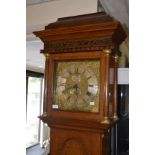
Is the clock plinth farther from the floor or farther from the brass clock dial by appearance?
the floor

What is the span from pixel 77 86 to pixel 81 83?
0.03 metres

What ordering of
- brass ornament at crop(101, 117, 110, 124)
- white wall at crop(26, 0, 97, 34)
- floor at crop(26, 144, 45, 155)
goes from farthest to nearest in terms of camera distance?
floor at crop(26, 144, 45, 155)
white wall at crop(26, 0, 97, 34)
brass ornament at crop(101, 117, 110, 124)

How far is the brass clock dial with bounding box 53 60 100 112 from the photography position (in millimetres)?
1183

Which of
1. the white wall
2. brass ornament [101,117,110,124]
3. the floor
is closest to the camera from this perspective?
brass ornament [101,117,110,124]

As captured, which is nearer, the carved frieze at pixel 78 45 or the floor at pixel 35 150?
the carved frieze at pixel 78 45

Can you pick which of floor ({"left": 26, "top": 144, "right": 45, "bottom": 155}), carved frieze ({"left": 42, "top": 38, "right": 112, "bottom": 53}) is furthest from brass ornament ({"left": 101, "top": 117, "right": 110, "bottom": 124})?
floor ({"left": 26, "top": 144, "right": 45, "bottom": 155})

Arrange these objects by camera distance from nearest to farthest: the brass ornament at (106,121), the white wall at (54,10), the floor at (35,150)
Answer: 1. the brass ornament at (106,121)
2. the white wall at (54,10)
3. the floor at (35,150)

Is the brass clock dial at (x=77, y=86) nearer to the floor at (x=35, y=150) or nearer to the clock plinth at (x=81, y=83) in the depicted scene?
the clock plinth at (x=81, y=83)

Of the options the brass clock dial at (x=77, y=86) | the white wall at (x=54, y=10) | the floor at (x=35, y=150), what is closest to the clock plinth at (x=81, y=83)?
the brass clock dial at (x=77, y=86)

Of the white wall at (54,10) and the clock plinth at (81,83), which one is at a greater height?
the white wall at (54,10)

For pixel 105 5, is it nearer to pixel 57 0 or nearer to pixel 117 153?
pixel 57 0

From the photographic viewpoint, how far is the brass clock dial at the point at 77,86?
46.6 inches
